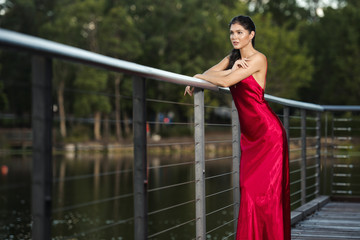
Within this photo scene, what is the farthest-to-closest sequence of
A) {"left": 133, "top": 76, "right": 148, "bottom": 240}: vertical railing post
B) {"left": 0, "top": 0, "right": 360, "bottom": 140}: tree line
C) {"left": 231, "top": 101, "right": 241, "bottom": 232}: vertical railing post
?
{"left": 0, "top": 0, "right": 360, "bottom": 140}: tree line, {"left": 231, "top": 101, "right": 241, "bottom": 232}: vertical railing post, {"left": 133, "top": 76, "right": 148, "bottom": 240}: vertical railing post

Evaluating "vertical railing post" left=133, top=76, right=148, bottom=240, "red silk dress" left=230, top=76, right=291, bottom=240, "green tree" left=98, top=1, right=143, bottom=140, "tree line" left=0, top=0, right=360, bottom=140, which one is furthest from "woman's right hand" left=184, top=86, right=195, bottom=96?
"green tree" left=98, top=1, right=143, bottom=140

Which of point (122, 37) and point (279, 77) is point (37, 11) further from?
point (279, 77)

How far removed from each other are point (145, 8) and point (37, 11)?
24.7 feet

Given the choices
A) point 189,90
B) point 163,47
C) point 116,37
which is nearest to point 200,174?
point 189,90

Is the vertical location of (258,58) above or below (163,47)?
below

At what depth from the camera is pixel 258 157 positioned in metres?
3.46

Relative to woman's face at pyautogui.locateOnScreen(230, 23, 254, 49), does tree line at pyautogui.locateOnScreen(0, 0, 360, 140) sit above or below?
above

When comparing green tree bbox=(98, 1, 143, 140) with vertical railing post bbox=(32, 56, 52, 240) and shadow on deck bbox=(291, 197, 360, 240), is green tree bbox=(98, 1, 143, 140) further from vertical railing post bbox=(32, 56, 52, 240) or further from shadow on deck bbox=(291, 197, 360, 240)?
vertical railing post bbox=(32, 56, 52, 240)

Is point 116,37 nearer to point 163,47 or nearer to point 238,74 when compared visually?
point 163,47

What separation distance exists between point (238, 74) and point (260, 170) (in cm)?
56

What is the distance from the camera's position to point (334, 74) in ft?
132

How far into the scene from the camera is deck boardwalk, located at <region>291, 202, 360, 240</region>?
15.2 ft

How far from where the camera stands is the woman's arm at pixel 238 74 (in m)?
3.37

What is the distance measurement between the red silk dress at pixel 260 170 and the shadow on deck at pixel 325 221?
117 centimetres
